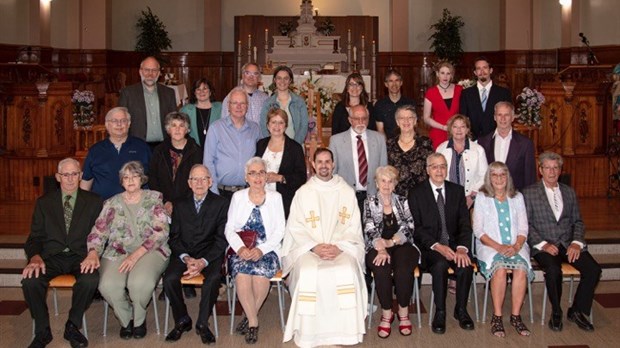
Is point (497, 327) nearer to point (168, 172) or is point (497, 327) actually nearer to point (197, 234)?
point (197, 234)

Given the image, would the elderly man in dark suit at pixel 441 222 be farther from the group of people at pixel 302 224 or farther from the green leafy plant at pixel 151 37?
the green leafy plant at pixel 151 37

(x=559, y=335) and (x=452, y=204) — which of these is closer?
(x=559, y=335)

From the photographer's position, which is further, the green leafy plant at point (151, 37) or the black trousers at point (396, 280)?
the green leafy plant at point (151, 37)

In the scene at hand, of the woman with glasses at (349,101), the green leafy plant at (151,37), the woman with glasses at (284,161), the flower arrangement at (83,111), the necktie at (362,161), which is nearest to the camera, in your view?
the woman with glasses at (284,161)

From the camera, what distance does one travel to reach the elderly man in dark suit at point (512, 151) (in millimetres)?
6602

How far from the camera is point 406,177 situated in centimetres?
650

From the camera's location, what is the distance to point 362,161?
259 inches

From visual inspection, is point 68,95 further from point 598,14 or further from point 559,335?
point 598,14

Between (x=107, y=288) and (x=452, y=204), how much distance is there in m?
2.54

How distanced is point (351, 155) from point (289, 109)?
0.78 metres

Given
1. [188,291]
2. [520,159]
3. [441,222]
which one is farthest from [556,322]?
[188,291]

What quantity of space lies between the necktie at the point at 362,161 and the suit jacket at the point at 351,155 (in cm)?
3

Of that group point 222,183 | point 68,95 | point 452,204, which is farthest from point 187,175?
point 68,95

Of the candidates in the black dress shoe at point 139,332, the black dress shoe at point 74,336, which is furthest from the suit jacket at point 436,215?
the black dress shoe at point 74,336
